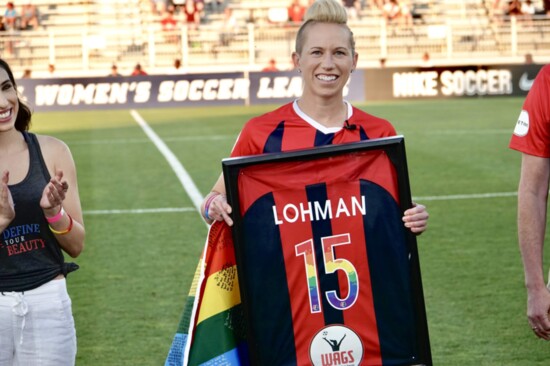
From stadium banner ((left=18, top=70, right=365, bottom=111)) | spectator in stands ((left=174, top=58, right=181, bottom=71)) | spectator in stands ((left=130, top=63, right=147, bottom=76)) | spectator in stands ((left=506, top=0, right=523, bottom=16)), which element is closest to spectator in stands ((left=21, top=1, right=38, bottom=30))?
spectator in stands ((left=130, top=63, right=147, bottom=76))

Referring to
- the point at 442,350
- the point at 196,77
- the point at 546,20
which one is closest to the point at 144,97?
the point at 196,77

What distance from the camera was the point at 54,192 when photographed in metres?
3.62

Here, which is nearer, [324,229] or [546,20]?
[324,229]

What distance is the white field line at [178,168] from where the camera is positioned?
12.4 m

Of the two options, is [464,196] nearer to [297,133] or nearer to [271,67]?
[297,133]

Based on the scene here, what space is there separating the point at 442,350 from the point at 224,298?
9.05ft

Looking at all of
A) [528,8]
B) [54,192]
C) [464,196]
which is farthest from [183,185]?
[528,8]

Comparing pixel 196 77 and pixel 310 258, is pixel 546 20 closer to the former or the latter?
pixel 196 77

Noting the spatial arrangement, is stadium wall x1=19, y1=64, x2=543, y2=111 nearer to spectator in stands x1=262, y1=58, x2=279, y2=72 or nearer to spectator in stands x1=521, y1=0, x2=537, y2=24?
spectator in stands x1=262, y1=58, x2=279, y2=72

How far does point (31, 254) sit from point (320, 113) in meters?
1.10

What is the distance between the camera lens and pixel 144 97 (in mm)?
27391

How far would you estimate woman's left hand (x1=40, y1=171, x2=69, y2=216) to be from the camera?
3607 millimetres

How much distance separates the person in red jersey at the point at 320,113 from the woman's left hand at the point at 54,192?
0.51 metres

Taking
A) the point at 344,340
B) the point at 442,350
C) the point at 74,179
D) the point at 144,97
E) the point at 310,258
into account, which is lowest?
the point at 144,97
